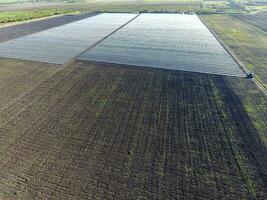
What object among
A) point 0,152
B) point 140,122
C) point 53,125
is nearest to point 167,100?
point 140,122

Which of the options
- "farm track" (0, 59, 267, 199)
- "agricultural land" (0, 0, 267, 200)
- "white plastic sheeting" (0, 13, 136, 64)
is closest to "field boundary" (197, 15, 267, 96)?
"agricultural land" (0, 0, 267, 200)

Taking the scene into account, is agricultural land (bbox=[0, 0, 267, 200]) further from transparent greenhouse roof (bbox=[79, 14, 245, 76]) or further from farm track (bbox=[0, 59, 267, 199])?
transparent greenhouse roof (bbox=[79, 14, 245, 76])

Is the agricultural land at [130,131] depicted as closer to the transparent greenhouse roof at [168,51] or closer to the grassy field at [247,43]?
the grassy field at [247,43]

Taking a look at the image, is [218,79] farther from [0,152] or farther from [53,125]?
[0,152]

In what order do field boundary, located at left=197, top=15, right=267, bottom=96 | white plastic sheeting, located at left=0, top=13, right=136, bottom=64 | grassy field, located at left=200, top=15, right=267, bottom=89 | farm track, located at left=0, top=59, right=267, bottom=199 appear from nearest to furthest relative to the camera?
1. farm track, located at left=0, top=59, right=267, bottom=199
2. field boundary, located at left=197, top=15, right=267, bottom=96
3. grassy field, located at left=200, top=15, right=267, bottom=89
4. white plastic sheeting, located at left=0, top=13, right=136, bottom=64

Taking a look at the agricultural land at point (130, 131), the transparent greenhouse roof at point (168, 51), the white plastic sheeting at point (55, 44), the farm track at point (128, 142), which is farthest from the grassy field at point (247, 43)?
the white plastic sheeting at point (55, 44)
